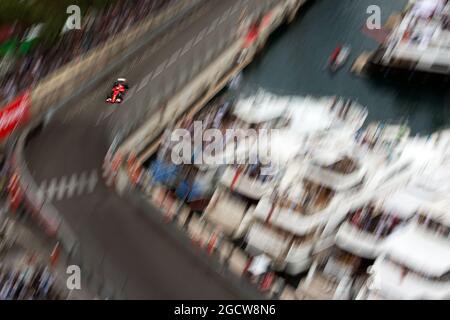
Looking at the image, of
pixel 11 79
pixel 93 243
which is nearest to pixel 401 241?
pixel 93 243

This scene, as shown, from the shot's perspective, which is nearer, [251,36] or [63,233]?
[63,233]

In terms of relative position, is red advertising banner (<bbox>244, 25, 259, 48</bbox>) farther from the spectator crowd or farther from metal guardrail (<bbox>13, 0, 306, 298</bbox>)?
metal guardrail (<bbox>13, 0, 306, 298</bbox>)

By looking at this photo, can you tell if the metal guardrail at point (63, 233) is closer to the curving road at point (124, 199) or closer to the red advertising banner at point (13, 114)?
the curving road at point (124, 199)

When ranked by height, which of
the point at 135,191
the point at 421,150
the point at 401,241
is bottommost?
the point at 135,191

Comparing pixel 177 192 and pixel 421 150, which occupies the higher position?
pixel 421 150

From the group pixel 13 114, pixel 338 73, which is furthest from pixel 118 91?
pixel 338 73

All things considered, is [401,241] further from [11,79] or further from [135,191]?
[11,79]

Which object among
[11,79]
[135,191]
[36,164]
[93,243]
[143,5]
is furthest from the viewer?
[143,5]

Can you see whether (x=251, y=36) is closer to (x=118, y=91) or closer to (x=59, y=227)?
(x=118, y=91)
